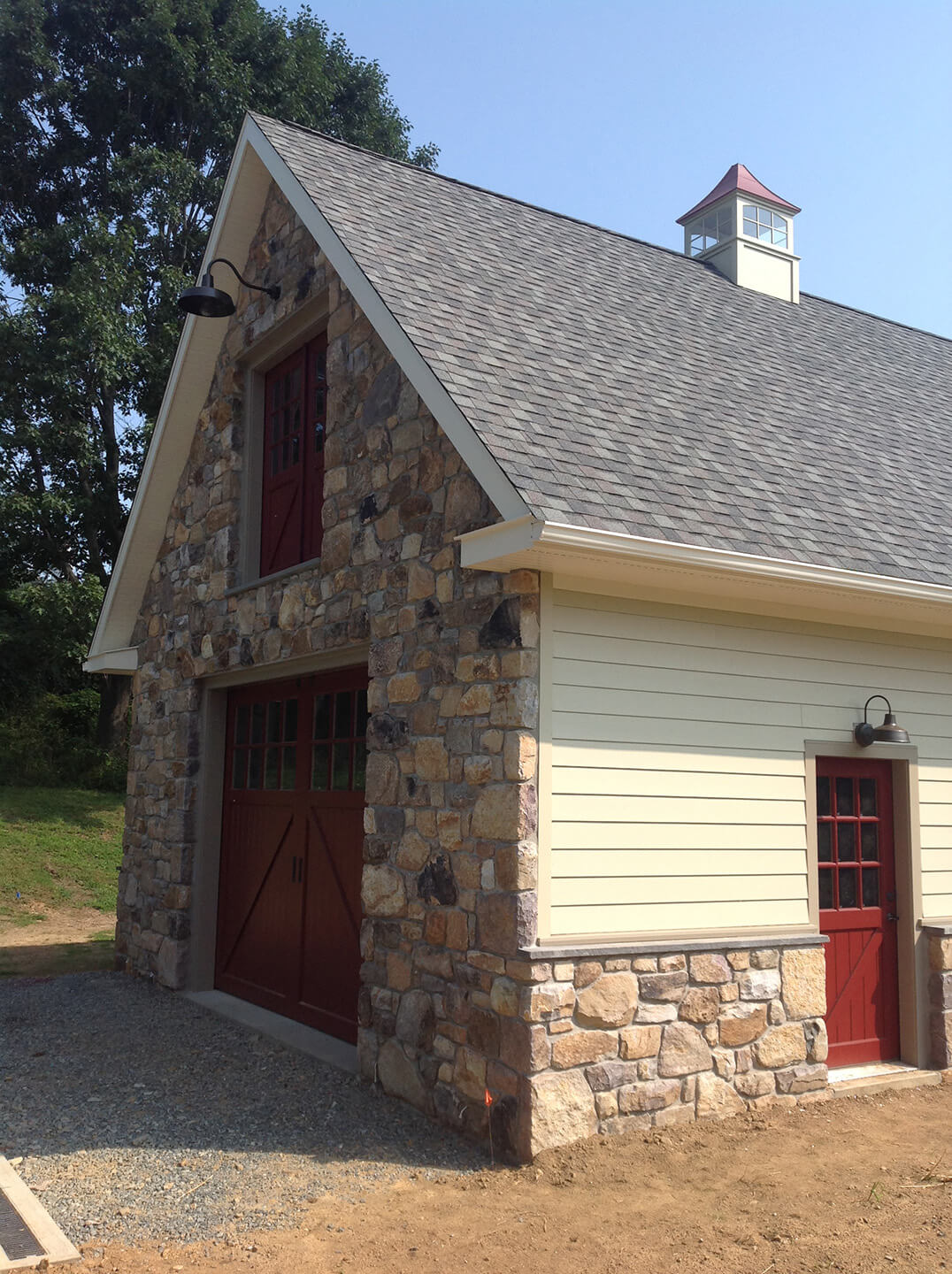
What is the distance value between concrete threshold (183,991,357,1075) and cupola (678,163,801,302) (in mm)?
8774

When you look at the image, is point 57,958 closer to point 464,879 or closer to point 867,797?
point 464,879

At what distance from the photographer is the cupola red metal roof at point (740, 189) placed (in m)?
12.5

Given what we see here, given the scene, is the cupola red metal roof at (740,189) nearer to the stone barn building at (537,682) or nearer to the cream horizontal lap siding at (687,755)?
the stone barn building at (537,682)

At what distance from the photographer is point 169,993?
9.13 meters

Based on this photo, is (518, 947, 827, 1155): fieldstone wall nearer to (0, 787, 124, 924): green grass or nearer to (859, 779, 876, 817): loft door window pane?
(859, 779, 876, 817): loft door window pane

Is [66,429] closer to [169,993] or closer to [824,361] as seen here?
[169,993]

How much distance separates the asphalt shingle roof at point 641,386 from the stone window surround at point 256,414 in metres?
1.11

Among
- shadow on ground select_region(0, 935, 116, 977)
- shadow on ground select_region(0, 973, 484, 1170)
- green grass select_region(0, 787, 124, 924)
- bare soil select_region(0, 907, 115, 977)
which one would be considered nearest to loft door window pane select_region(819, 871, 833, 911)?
shadow on ground select_region(0, 973, 484, 1170)

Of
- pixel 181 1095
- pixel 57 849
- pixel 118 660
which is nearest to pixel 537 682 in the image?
pixel 181 1095

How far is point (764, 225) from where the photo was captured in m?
12.4

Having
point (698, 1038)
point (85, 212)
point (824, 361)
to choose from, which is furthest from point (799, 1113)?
point (85, 212)

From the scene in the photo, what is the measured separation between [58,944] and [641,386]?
951 cm

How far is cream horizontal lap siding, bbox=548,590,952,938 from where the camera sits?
5660 mm

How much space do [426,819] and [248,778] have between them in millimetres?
3441
